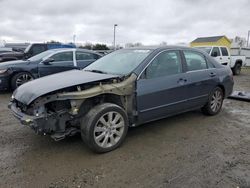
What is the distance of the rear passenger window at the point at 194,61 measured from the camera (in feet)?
15.0

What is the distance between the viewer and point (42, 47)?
13.3 m

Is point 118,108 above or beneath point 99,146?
above

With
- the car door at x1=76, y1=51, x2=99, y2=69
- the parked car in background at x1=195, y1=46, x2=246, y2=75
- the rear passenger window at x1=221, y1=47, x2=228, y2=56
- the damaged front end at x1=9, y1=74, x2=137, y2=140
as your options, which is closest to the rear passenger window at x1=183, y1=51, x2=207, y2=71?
the damaged front end at x1=9, y1=74, x2=137, y2=140

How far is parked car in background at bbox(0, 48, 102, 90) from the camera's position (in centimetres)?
733

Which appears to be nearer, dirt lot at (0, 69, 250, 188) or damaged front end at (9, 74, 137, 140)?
dirt lot at (0, 69, 250, 188)

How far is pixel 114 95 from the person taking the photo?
3.62 meters

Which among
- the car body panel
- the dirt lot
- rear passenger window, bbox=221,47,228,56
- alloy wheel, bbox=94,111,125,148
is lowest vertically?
the dirt lot

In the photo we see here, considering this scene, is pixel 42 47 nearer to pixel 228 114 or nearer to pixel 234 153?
pixel 228 114

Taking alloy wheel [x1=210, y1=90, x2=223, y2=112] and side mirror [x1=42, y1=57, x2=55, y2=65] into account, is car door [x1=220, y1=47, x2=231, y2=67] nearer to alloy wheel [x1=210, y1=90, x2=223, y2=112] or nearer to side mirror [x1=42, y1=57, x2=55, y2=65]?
alloy wheel [x1=210, y1=90, x2=223, y2=112]

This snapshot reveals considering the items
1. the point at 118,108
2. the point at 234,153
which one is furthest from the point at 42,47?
the point at 234,153

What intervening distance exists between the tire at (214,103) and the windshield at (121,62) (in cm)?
197

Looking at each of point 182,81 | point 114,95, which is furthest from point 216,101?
point 114,95

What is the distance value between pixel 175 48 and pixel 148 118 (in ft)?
4.92

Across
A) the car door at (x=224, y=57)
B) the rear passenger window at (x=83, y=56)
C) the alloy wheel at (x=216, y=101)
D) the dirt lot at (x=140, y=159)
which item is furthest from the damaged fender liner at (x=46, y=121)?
the car door at (x=224, y=57)
